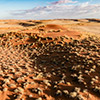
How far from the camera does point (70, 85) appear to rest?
7500mm

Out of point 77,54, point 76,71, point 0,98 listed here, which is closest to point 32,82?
point 0,98

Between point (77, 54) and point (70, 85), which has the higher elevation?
point (77, 54)

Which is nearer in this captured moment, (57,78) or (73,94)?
(73,94)

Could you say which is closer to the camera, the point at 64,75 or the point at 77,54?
the point at 64,75

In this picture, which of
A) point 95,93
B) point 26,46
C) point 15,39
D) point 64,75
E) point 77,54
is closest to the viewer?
point 95,93

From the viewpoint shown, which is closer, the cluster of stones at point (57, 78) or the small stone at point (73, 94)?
the small stone at point (73, 94)

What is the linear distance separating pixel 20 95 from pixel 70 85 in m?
2.98

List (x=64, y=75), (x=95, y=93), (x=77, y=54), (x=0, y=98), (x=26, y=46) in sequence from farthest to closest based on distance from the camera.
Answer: (x=26, y=46)
(x=77, y=54)
(x=64, y=75)
(x=95, y=93)
(x=0, y=98)

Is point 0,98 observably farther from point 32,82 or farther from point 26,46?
point 26,46

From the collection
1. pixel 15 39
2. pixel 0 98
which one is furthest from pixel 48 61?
pixel 15 39

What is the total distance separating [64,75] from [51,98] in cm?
263

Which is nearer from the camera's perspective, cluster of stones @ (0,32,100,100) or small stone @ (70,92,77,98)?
small stone @ (70,92,77,98)

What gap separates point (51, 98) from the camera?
636 centimetres

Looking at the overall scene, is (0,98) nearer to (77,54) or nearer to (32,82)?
(32,82)
